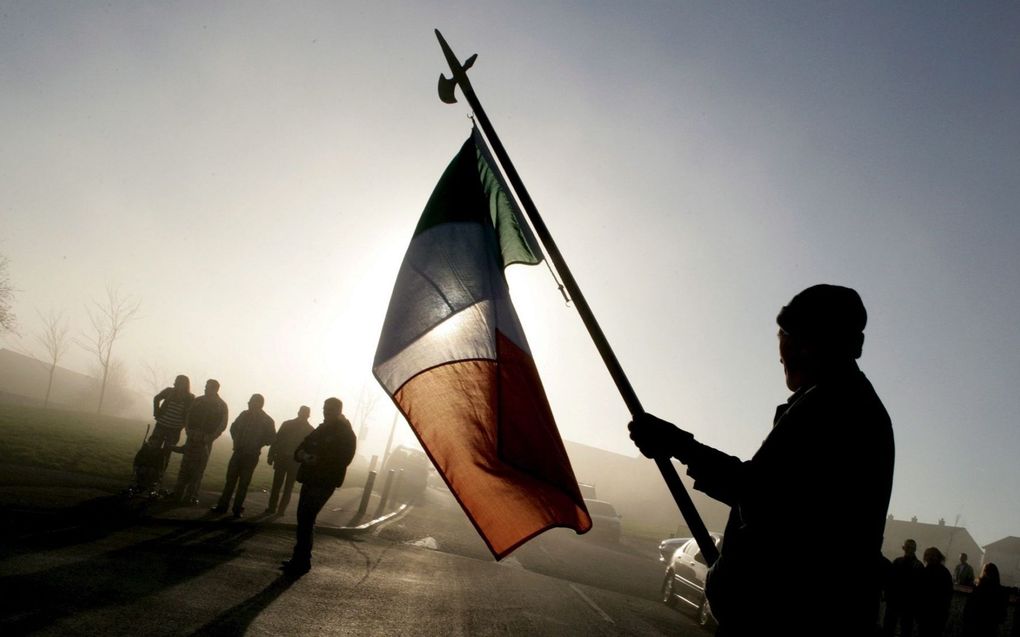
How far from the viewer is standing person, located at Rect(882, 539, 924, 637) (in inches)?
377

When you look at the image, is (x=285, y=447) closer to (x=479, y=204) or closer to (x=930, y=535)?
(x=479, y=204)

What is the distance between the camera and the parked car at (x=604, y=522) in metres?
24.0

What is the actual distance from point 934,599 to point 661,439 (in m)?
10.1

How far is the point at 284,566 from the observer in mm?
7465

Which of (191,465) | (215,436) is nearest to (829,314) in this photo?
(215,436)

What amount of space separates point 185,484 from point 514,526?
10.1 m

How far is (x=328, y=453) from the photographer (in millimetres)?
7578

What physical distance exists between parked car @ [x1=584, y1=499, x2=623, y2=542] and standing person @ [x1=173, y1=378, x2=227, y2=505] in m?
16.3

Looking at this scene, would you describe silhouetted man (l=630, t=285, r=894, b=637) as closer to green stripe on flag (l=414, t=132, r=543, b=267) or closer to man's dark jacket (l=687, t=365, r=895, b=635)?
man's dark jacket (l=687, t=365, r=895, b=635)

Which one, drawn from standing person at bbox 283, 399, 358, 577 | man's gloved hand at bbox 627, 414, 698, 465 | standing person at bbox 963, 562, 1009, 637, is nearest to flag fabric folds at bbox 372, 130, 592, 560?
man's gloved hand at bbox 627, 414, 698, 465

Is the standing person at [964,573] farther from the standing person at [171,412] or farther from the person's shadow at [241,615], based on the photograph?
the standing person at [171,412]

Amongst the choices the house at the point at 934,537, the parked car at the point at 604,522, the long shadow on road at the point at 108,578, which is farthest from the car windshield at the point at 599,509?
the house at the point at 934,537

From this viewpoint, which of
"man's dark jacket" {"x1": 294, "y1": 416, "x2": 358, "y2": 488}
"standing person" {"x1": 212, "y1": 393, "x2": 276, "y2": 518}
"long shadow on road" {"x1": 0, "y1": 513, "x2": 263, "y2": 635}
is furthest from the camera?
"standing person" {"x1": 212, "y1": 393, "x2": 276, "y2": 518}

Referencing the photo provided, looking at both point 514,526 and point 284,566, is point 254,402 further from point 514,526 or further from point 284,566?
point 514,526
